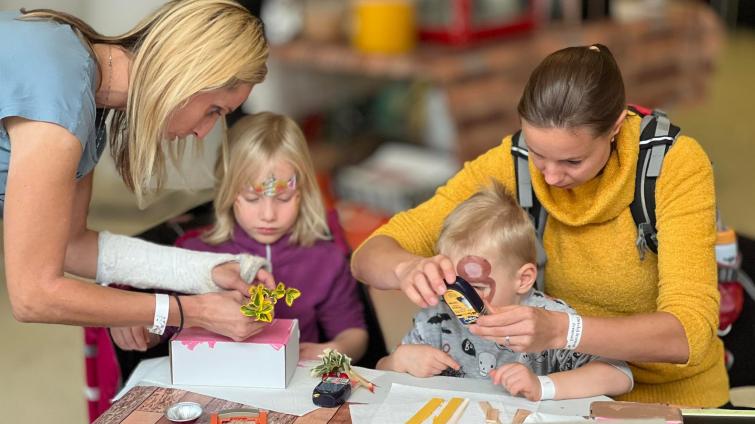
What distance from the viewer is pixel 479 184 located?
200 centimetres

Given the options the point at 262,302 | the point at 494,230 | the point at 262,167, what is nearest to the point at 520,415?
the point at 494,230

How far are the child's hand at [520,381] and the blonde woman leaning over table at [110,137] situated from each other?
1.49 feet

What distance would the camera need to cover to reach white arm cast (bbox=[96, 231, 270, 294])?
198 cm

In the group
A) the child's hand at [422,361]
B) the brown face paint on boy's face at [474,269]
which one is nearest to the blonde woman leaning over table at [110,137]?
the child's hand at [422,361]

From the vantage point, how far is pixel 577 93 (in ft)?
5.51

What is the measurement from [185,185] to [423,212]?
1.85 feet

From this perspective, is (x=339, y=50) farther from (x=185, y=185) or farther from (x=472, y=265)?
(x=472, y=265)

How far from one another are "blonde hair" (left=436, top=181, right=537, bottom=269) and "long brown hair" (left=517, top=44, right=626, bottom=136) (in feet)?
0.65

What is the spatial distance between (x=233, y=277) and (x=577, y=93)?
0.76 m

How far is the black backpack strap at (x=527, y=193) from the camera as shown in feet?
6.31

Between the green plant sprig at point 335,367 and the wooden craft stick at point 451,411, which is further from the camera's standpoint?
the green plant sprig at point 335,367

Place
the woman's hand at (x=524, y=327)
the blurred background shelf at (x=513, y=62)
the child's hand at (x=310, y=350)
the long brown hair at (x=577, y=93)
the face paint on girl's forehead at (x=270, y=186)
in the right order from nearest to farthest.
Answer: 1. the woman's hand at (x=524, y=327)
2. the long brown hair at (x=577, y=93)
3. the child's hand at (x=310, y=350)
4. the face paint on girl's forehead at (x=270, y=186)
5. the blurred background shelf at (x=513, y=62)

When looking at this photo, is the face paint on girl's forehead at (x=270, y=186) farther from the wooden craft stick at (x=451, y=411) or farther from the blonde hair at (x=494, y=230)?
the wooden craft stick at (x=451, y=411)

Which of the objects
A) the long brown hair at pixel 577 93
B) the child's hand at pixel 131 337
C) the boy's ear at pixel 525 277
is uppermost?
the long brown hair at pixel 577 93
